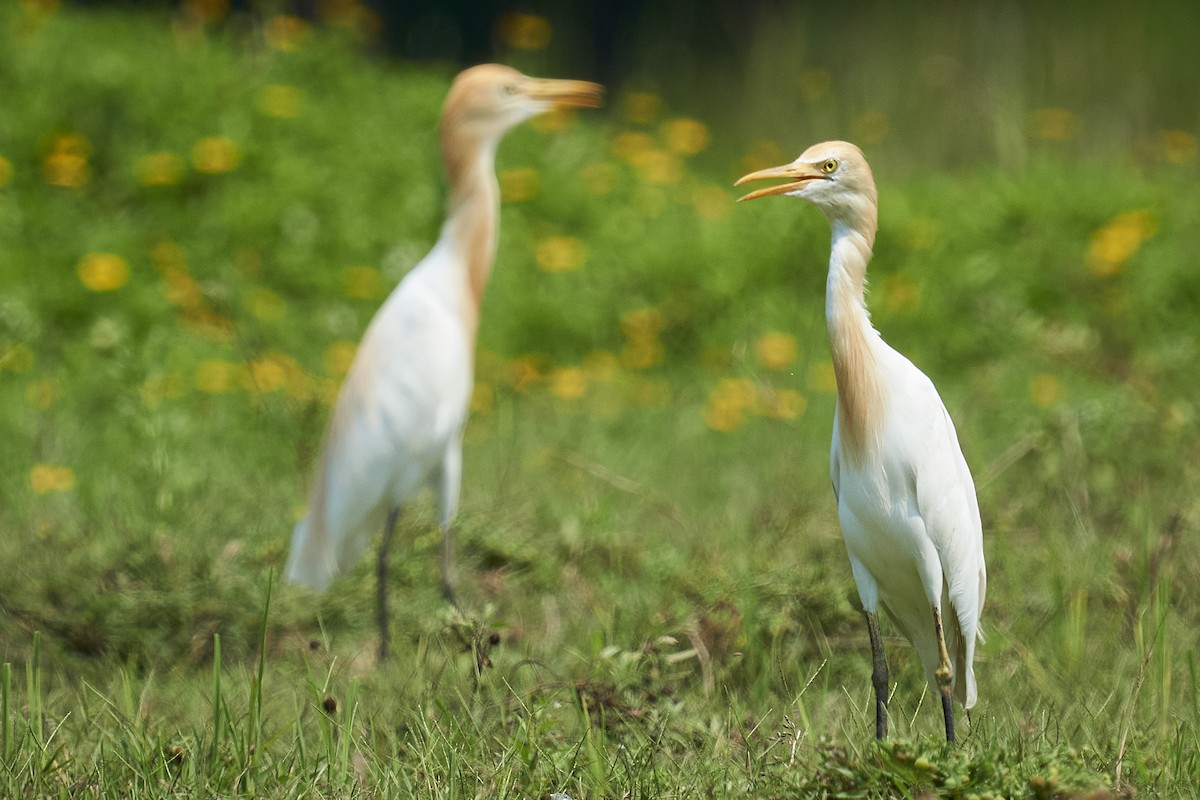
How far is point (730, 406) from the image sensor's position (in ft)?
16.7

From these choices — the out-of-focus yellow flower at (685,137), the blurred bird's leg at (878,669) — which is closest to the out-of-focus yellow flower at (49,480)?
the blurred bird's leg at (878,669)

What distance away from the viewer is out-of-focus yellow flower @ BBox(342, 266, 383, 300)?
5.81 metres

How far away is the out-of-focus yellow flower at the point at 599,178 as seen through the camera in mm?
7004

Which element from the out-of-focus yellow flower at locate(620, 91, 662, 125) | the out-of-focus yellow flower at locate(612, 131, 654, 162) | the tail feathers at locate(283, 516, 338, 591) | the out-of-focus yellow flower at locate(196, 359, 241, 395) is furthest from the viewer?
the out-of-focus yellow flower at locate(620, 91, 662, 125)

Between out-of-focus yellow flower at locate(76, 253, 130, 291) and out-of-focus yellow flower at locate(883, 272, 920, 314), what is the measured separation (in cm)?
316

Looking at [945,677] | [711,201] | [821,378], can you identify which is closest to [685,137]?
A: [711,201]

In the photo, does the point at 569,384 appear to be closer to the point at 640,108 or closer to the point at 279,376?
the point at 279,376

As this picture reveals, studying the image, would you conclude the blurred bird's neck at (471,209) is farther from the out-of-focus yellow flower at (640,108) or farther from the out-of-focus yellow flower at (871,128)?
the out-of-focus yellow flower at (640,108)

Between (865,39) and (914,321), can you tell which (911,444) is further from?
(865,39)

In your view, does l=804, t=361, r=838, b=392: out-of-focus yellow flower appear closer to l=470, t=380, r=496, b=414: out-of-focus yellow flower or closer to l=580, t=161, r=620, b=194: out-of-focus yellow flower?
l=470, t=380, r=496, b=414: out-of-focus yellow flower

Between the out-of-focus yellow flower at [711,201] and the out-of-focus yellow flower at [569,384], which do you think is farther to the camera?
the out-of-focus yellow flower at [711,201]

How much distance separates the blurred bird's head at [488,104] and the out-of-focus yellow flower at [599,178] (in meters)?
2.92

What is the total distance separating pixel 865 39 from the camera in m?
8.86

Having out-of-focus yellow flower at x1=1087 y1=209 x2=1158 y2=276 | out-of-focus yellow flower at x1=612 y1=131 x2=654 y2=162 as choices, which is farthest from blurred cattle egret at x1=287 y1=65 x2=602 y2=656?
out-of-focus yellow flower at x1=612 y1=131 x2=654 y2=162
